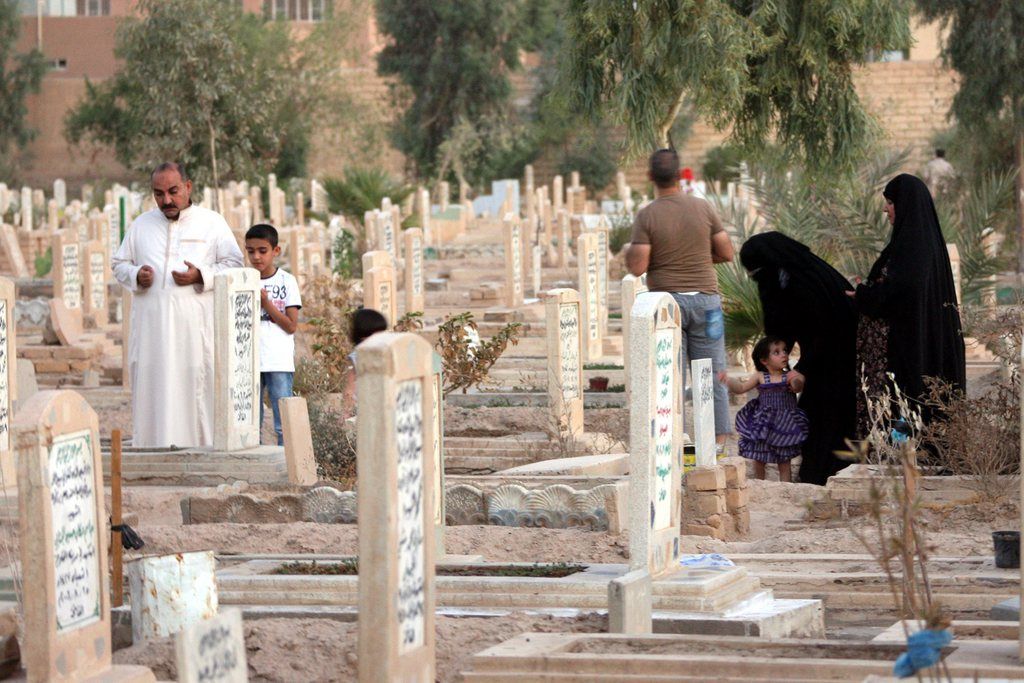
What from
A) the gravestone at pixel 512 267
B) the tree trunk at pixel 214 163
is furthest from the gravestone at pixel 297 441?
the tree trunk at pixel 214 163

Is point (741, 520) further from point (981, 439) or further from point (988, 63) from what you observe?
point (988, 63)

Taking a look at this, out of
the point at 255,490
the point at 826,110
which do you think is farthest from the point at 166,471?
the point at 826,110

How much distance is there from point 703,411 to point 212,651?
15.0 feet

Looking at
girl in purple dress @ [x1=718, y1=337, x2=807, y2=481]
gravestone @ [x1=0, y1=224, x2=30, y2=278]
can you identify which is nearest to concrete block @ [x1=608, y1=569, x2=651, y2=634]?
girl in purple dress @ [x1=718, y1=337, x2=807, y2=481]

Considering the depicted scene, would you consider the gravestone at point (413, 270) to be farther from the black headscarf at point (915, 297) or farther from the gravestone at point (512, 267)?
the black headscarf at point (915, 297)

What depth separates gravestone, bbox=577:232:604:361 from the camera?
15.5 metres

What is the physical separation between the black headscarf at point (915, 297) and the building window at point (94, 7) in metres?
51.6

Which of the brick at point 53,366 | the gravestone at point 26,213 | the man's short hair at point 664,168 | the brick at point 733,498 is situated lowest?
the brick at point 733,498

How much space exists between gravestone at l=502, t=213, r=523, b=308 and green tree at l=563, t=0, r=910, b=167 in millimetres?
1803

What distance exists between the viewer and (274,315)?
9.94 metres

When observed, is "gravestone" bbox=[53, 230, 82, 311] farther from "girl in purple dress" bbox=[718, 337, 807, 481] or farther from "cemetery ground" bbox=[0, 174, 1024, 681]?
"girl in purple dress" bbox=[718, 337, 807, 481]

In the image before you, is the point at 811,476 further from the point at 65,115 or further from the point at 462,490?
the point at 65,115

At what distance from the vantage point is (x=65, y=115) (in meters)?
52.9

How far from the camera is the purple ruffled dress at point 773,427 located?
32.3ft
